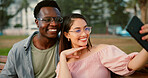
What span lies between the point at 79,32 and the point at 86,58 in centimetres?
31

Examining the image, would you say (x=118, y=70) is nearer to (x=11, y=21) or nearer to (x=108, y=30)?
(x=108, y=30)

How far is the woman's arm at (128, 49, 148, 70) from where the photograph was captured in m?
1.55

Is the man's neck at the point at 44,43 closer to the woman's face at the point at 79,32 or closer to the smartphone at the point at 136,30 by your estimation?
the woman's face at the point at 79,32

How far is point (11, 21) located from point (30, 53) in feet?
168

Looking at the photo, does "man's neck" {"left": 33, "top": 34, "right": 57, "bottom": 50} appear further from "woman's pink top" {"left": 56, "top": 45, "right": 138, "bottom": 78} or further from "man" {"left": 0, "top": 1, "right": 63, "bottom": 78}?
"woman's pink top" {"left": 56, "top": 45, "right": 138, "bottom": 78}

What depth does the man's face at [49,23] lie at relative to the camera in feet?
8.06

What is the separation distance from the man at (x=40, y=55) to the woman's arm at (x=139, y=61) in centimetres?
114

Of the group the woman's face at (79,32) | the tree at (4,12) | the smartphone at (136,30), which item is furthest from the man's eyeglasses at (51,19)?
the tree at (4,12)

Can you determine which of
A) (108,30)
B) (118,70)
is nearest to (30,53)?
(118,70)

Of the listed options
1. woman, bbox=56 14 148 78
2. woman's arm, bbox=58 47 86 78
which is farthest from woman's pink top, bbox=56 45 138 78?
woman's arm, bbox=58 47 86 78

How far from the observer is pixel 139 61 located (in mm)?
1620

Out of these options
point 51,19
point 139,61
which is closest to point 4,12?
point 51,19

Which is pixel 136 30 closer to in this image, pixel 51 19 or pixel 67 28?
pixel 67 28

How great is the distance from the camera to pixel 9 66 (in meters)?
2.57
